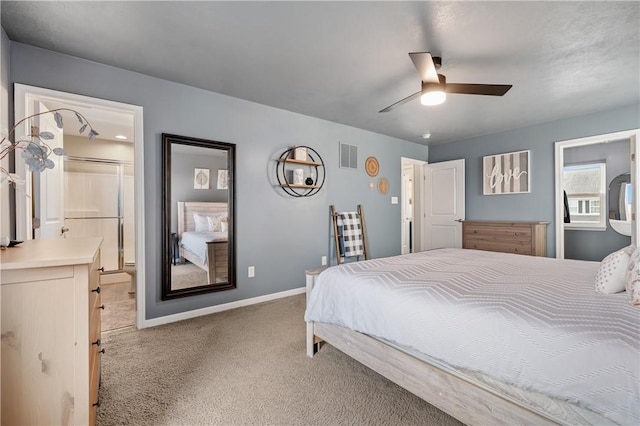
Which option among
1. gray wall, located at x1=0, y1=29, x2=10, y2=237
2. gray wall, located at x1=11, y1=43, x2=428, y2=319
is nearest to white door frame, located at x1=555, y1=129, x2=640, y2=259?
gray wall, located at x1=11, y1=43, x2=428, y2=319

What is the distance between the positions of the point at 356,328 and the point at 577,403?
1.01 m

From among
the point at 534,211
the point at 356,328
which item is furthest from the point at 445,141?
the point at 356,328

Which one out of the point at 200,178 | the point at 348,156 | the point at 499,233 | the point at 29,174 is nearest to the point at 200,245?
the point at 200,178

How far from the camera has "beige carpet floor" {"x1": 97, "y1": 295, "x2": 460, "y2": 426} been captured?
5.08 ft

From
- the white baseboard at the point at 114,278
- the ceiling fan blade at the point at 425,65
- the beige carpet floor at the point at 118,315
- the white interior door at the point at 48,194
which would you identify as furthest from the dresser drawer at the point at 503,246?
the white baseboard at the point at 114,278

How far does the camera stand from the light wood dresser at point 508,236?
12.8ft

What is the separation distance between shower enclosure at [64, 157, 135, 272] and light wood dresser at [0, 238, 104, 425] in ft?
13.4

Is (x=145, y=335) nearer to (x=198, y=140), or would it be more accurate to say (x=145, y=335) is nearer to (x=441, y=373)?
(x=198, y=140)

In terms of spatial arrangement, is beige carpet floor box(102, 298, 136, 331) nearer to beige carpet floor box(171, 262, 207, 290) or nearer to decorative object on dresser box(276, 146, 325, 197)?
beige carpet floor box(171, 262, 207, 290)

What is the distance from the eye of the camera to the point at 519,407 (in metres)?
1.12

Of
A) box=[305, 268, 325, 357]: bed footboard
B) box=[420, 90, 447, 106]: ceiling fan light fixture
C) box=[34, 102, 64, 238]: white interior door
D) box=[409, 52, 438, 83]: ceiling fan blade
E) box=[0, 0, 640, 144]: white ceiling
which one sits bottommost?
box=[305, 268, 325, 357]: bed footboard

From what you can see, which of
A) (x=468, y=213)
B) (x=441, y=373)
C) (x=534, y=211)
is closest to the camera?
(x=441, y=373)

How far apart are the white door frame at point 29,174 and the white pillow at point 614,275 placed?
10.9 feet

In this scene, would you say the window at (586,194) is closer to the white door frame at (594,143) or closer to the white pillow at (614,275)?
the white door frame at (594,143)
